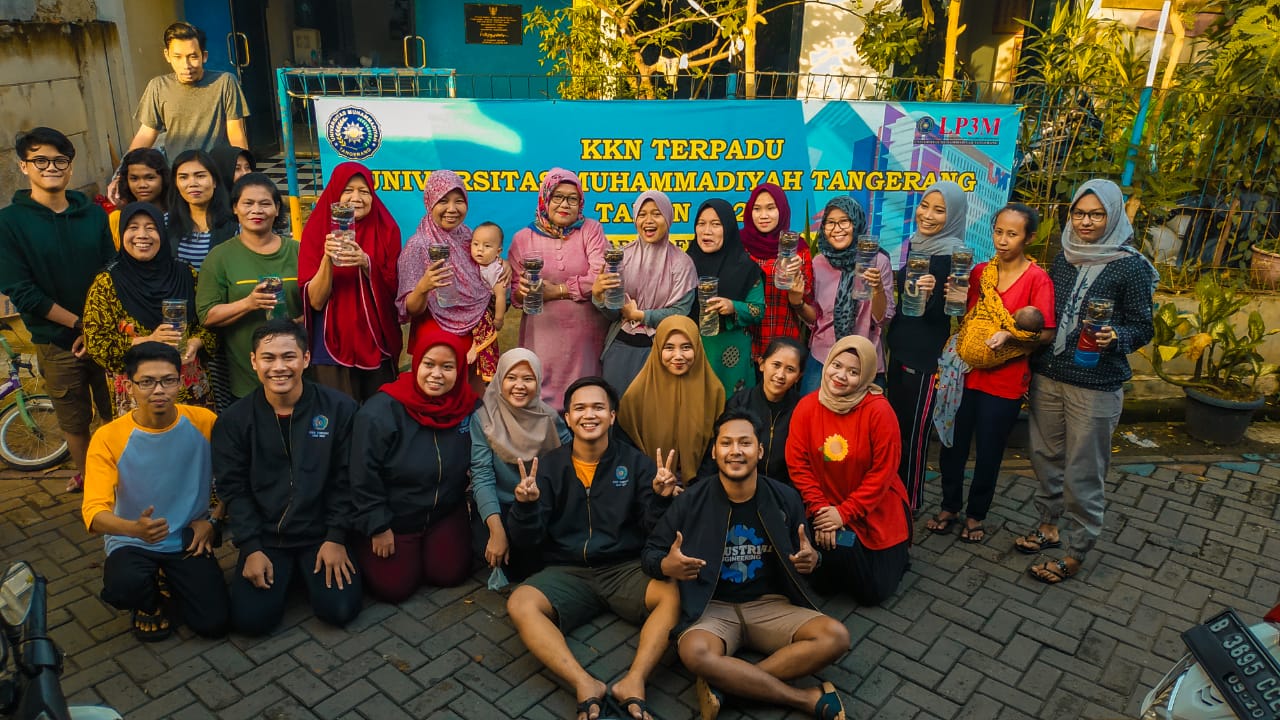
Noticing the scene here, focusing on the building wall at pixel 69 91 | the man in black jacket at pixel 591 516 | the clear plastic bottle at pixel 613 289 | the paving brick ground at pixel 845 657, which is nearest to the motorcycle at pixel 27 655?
the paving brick ground at pixel 845 657

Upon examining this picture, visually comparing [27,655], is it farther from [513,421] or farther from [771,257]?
[771,257]

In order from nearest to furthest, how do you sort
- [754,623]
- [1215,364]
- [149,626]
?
[754,623] → [149,626] → [1215,364]

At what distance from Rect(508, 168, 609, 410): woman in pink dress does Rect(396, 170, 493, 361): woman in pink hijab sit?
0.26m

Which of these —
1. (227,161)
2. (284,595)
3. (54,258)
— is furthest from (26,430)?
(284,595)

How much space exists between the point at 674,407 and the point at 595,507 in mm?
726

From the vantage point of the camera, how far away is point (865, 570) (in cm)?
444

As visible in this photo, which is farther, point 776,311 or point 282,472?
point 776,311

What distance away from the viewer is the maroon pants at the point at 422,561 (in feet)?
14.4

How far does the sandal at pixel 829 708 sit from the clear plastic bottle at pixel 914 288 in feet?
6.89

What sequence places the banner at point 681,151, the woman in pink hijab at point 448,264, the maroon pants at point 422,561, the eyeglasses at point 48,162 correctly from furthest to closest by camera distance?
1. the banner at point 681,151
2. the woman in pink hijab at point 448,264
3. the eyeglasses at point 48,162
4. the maroon pants at point 422,561

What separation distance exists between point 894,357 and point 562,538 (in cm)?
211

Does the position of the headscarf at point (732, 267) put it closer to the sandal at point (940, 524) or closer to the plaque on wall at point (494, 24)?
the sandal at point (940, 524)

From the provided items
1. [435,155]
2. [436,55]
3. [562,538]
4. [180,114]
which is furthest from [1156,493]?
[436,55]

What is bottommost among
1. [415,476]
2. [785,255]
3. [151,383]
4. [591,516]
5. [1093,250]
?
[591,516]
